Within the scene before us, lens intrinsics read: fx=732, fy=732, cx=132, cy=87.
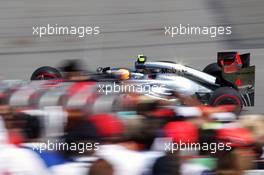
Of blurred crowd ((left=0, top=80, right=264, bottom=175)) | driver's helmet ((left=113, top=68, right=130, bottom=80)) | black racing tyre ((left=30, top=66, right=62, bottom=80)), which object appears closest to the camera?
blurred crowd ((left=0, top=80, right=264, bottom=175))

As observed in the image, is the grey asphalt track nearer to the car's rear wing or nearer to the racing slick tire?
the car's rear wing

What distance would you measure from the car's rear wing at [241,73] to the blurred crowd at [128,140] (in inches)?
118

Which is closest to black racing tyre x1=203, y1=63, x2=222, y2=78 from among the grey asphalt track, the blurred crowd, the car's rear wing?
the car's rear wing

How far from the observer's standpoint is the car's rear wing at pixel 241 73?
28.7 ft

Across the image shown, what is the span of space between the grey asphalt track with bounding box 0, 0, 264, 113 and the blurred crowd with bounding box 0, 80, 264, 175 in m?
6.20

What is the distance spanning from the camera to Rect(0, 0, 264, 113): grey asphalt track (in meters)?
12.5

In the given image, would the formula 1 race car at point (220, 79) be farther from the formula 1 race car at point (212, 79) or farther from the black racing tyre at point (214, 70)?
the black racing tyre at point (214, 70)

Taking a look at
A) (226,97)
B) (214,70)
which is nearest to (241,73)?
(226,97)

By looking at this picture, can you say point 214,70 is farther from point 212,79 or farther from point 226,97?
point 226,97

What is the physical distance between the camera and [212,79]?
9078 millimetres

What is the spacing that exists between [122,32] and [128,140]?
911 cm

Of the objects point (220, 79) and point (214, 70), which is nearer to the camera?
point (220, 79)

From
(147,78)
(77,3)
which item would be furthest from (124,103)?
(77,3)

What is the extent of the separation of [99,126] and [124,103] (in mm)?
905
